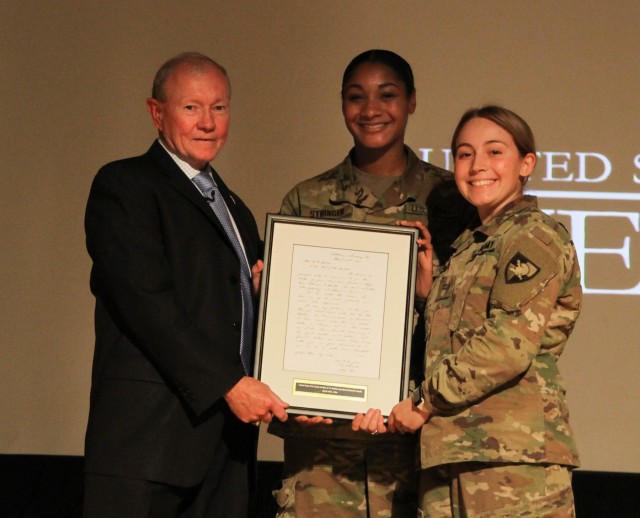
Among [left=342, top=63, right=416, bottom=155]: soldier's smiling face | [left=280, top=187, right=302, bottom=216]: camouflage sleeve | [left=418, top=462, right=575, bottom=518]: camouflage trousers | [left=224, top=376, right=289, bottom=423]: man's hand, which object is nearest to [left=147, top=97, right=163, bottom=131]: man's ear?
[left=280, top=187, right=302, bottom=216]: camouflage sleeve

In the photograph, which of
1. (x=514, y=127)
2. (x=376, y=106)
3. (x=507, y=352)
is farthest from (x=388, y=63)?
(x=507, y=352)

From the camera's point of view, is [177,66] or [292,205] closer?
[177,66]

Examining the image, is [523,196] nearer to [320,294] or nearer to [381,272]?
[381,272]

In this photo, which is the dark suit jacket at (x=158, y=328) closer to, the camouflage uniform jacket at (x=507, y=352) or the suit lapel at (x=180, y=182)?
the suit lapel at (x=180, y=182)

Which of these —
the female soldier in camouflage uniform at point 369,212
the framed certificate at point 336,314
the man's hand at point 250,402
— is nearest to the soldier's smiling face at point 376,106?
the female soldier in camouflage uniform at point 369,212

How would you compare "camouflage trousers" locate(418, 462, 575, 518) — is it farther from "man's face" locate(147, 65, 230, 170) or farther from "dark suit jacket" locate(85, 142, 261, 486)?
"man's face" locate(147, 65, 230, 170)

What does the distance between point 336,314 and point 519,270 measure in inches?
21.0

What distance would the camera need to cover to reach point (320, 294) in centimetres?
256

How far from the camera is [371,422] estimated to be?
8.02 ft

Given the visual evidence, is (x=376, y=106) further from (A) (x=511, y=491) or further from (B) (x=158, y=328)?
(A) (x=511, y=491)

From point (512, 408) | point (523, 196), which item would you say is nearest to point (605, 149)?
point (523, 196)

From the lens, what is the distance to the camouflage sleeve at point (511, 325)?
7.26 ft

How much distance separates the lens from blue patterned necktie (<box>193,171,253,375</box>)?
2.54 metres

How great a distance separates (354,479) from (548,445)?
697 mm
